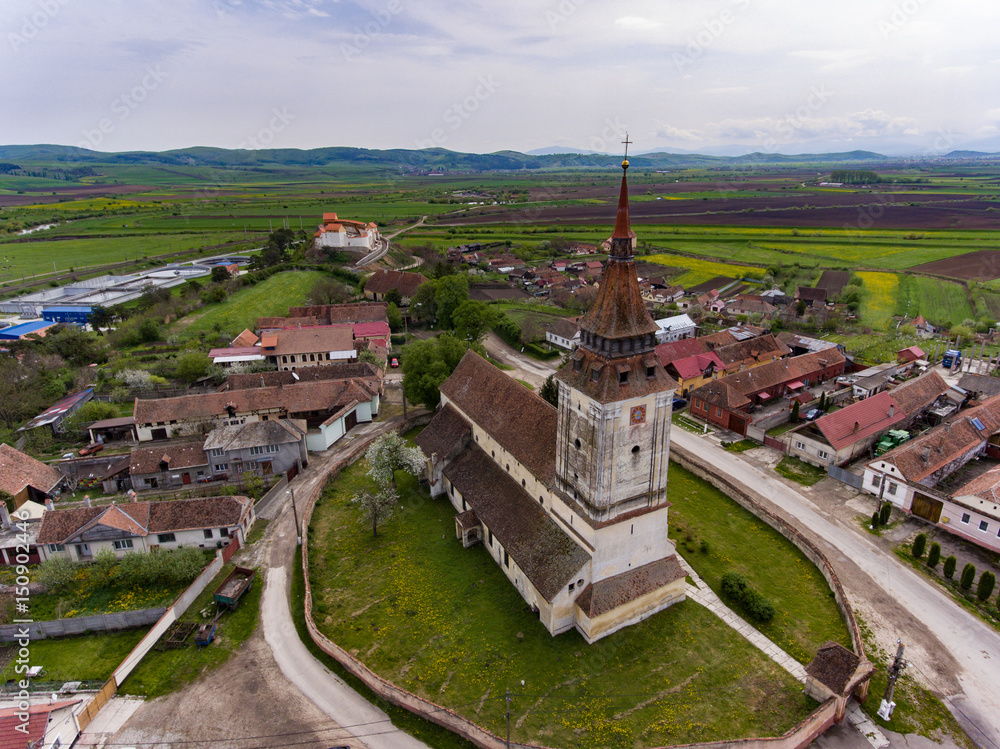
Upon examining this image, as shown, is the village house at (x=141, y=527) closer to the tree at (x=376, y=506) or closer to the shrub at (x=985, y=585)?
the tree at (x=376, y=506)

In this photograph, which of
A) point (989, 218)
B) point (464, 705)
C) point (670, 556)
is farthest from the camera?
point (989, 218)

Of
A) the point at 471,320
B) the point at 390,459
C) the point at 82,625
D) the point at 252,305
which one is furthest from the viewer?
the point at 252,305

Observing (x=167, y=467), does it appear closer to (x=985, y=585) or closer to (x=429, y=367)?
(x=429, y=367)

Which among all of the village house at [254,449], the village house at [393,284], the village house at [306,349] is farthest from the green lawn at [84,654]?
the village house at [393,284]

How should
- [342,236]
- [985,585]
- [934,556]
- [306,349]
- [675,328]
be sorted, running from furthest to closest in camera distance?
[342,236] → [675,328] → [306,349] → [934,556] → [985,585]

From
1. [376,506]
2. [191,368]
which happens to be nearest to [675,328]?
[376,506]

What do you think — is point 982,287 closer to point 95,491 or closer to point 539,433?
point 539,433

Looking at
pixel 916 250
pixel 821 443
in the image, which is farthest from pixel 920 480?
pixel 916 250

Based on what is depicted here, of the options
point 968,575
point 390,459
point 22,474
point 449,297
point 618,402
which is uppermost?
point 618,402
